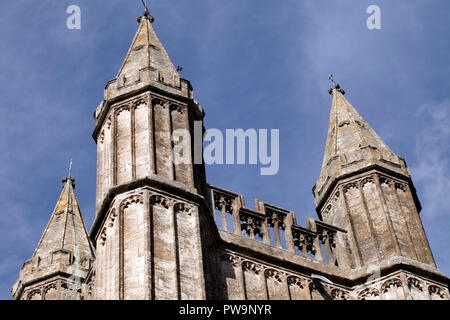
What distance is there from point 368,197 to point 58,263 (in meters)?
7.18

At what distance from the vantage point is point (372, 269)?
19.7m

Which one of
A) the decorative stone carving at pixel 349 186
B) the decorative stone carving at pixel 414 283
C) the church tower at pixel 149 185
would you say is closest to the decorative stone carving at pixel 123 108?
the church tower at pixel 149 185

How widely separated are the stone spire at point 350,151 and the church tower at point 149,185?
3.55m

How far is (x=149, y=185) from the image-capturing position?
57.6ft

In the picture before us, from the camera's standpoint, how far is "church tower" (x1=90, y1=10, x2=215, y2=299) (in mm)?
15984

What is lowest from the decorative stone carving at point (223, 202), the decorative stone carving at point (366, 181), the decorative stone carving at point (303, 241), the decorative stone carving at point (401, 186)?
the decorative stone carving at point (303, 241)

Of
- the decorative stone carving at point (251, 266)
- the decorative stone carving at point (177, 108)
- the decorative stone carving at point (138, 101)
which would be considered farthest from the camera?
the decorative stone carving at point (177, 108)

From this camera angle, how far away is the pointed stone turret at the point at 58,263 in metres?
22.2

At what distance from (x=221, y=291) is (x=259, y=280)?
46.6 inches

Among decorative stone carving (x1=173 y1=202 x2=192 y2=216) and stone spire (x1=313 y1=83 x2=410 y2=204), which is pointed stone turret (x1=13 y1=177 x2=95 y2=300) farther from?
stone spire (x1=313 y1=83 x2=410 y2=204)

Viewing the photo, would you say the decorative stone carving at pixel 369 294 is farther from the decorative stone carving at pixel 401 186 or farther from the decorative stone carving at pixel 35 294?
the decorative stone carving at pixel 35 294

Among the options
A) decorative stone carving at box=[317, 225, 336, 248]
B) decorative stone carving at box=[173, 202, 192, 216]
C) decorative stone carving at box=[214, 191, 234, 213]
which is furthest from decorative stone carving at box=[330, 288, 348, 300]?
decorative stone carving at box=[173, 202, 192, 216]
